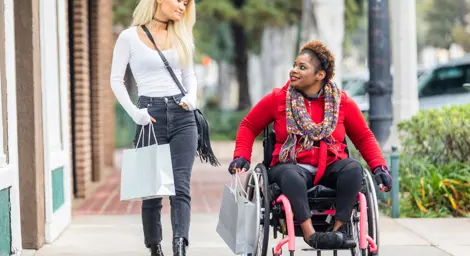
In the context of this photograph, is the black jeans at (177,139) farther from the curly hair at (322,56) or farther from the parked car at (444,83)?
the parked car at (444,83)

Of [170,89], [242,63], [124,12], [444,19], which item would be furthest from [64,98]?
[444,19]

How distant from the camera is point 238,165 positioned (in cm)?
633

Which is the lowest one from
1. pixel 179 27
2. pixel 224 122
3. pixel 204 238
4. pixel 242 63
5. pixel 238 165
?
pixel 204 238

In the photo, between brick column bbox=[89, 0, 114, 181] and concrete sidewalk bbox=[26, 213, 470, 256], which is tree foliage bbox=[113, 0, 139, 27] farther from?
concrete sidewalk bbox=[26, 213, 470, 256]

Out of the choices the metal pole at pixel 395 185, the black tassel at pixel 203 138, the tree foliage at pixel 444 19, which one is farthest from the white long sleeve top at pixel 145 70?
the tree foliage at pixel 444 19

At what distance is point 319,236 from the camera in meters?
5.89

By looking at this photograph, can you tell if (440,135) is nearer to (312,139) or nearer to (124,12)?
(312,139)

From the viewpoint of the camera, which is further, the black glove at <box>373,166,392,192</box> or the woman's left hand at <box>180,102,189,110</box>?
the woman's left hand at <box>180,102,189,110</box>

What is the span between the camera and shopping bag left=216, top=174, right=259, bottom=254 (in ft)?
19.9

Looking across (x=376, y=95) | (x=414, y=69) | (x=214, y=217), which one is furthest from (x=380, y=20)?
(x=214, y=217)

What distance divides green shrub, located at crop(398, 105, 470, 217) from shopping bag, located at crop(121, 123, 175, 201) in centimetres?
422

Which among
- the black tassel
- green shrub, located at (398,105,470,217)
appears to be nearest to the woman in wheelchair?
the black tassel

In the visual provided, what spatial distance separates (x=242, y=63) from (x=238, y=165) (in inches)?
881

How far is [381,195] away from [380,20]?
2.27 meters
